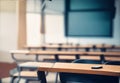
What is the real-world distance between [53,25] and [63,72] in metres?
6.12

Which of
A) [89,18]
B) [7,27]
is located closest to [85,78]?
[7,27]

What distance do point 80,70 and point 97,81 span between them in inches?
11.6

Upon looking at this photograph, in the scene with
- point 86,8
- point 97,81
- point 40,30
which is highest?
point 86,8

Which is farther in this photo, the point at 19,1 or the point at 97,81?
the point at 19,1

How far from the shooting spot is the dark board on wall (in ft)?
28.7

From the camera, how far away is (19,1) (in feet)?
22.9

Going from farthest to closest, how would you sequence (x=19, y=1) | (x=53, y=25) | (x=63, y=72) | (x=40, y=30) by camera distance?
(x=53, y=25) < (x=40, y=30) < (x=19, y=1) < (x=63, y=72)

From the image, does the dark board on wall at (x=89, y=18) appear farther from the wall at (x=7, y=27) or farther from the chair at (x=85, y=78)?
the chair at (x=85, y=78)

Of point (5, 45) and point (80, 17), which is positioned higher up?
point (80, 17)

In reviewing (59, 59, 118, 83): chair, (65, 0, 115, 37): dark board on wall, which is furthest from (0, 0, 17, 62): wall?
(59, 59, 118, 83): chair

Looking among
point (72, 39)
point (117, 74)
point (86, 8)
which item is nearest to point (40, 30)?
point (72, 39)

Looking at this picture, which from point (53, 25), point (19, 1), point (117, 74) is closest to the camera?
point (117, 74)

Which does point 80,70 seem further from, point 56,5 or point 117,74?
point 56,5

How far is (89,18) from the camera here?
8961 millimetres
